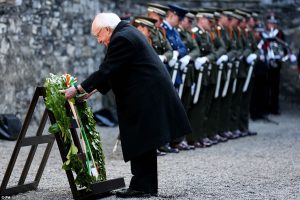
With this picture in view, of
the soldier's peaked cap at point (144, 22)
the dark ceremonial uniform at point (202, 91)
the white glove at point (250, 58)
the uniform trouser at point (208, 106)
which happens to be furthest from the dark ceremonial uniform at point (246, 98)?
the soldier's peaked cap at point (144, 22)

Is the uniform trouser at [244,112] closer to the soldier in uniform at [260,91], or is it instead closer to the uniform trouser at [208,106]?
the uniform trouser at [208,106]

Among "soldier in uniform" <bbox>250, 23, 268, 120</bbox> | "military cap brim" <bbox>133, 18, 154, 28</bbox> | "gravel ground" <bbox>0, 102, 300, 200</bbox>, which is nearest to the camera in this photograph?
"gravel ground" <bbox>0, 102, 300, 200</bbox>

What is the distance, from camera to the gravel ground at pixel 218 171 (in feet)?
29.5

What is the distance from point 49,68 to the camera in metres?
16.9

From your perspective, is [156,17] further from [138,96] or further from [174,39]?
[138,96]

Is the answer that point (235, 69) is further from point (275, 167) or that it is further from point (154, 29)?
point (275, 167)

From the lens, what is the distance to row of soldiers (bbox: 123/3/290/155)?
13.4m

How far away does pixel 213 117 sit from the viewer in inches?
602

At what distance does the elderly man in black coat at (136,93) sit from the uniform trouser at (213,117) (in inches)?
259

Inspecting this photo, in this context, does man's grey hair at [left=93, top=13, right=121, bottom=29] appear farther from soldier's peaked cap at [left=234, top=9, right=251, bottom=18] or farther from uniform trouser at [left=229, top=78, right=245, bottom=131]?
soldier's peaked cap at [left=234, top=9, right=251, bottom=18]

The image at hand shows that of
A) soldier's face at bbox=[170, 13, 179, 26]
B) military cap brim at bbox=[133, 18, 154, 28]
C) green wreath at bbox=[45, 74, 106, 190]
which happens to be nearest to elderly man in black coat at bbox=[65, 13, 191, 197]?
green wreath at bbox=[45, 74, 106, 190]

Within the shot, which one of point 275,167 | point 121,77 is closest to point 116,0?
point 275,167

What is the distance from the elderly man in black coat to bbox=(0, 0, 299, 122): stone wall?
23.8 ft

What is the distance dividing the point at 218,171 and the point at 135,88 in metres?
2.71
